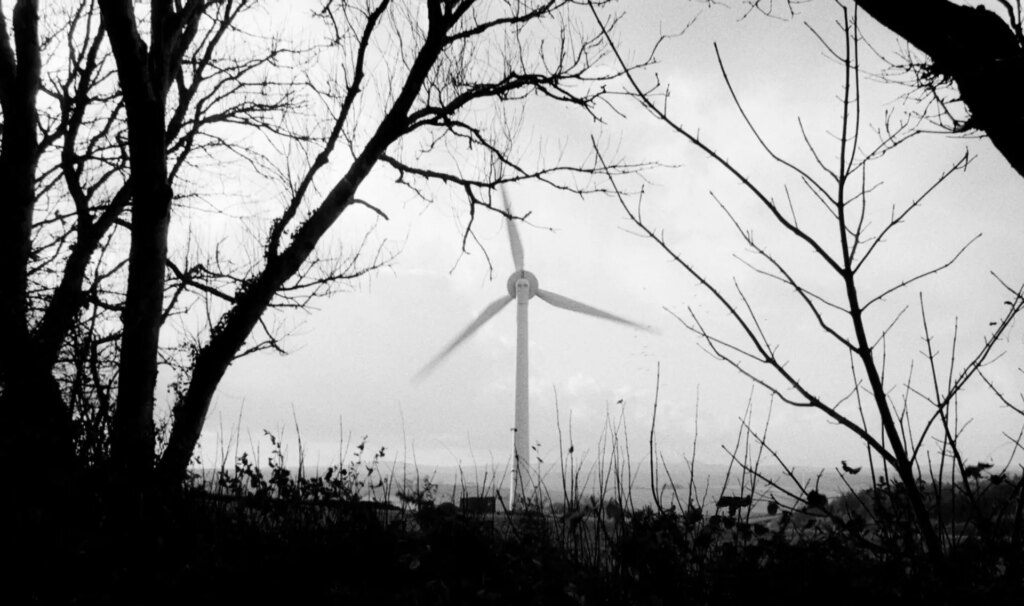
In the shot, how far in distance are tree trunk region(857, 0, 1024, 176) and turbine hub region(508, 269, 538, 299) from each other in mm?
19037

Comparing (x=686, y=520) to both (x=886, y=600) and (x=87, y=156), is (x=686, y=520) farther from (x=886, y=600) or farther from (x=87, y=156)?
(x=87, y=156)

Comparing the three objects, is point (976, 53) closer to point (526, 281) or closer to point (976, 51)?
point (976, 51)

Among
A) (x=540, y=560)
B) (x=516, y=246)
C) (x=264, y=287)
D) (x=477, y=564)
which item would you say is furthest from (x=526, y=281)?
(x=540, y=560)

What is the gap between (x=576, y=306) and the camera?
18203mm

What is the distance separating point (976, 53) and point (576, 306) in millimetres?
15872

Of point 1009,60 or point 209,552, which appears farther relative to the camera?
point 209,552

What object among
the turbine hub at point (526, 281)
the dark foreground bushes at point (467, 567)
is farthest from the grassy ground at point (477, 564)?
the turbine hub at point (526, 281)

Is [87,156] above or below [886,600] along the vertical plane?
above

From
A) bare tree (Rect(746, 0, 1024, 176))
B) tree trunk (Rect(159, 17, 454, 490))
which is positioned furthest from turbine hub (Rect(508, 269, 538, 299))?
bare tree (Rect(746, 0, 1024, 176))

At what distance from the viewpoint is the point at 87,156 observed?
8898 mm

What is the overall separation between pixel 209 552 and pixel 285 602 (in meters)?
0.63

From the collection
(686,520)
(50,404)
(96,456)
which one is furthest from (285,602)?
(50,404)

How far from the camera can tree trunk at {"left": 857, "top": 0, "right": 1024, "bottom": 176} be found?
2.27 meters

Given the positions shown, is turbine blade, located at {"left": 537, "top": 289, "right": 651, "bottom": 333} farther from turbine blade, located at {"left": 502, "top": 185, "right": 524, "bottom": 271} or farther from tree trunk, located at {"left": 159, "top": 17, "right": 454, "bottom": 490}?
tree trunk, located at {"left": 159, "top": 17, "right": 454, "bottom": 490}
